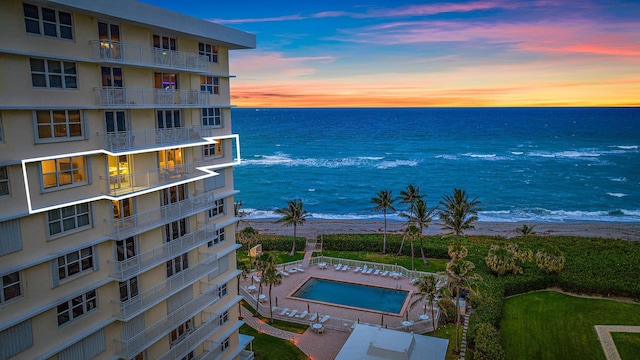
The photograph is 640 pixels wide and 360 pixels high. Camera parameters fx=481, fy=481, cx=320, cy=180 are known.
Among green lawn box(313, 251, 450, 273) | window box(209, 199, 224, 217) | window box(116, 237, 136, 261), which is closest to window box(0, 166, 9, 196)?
window box(116, 237, 136, 261)

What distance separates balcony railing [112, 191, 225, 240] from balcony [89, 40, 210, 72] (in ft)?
22.2

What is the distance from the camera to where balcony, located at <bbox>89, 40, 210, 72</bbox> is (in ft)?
63.9

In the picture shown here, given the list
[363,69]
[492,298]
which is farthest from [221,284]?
[363,69]

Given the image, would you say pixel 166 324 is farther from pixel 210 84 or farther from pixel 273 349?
pixel 273 349

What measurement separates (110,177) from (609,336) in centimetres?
3800

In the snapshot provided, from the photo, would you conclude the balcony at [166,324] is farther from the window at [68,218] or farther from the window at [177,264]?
the window at [68,218]

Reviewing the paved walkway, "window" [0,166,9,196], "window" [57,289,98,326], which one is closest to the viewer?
"window" [0,166,9,196]

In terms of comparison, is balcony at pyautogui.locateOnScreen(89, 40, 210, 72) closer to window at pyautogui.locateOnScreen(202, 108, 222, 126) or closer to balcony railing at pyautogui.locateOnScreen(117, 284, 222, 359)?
window at pyautogui.locateOnScreen(202, 108, 222, 126)

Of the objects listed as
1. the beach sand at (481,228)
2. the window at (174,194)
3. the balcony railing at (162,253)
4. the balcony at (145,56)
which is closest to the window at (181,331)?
the balcony railing at (162,253)

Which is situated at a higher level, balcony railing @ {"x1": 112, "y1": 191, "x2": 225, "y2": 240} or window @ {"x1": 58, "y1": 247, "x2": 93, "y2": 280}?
balcony railing @ {"x1": 112, "y1": 191, "x2": 225, "y2": 240}

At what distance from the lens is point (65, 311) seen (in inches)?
762

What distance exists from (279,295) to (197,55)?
96.8 feet

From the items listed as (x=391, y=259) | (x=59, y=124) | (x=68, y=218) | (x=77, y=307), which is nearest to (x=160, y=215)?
(x=68, y=218)

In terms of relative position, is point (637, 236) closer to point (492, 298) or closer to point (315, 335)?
point (492, 298)
